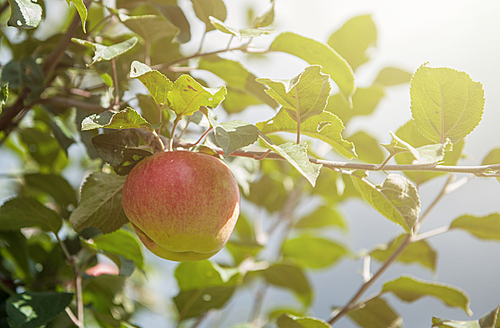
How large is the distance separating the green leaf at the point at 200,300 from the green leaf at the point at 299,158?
18.8 inches

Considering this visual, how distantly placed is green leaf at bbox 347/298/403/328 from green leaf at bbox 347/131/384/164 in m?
0.35

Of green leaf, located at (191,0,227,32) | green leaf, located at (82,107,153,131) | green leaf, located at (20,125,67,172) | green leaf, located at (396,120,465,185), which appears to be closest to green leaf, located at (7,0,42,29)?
green leaf, located at (82,107,153,131)

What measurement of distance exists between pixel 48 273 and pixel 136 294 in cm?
46

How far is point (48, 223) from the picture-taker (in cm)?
62

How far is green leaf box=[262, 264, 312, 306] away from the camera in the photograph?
0.78 metres

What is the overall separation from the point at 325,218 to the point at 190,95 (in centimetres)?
80

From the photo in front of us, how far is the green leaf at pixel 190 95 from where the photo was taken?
→ 36 centimetres

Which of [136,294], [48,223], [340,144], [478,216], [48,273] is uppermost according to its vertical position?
[340,144]

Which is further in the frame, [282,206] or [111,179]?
[282,206]

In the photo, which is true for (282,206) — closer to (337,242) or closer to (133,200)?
(337,242)

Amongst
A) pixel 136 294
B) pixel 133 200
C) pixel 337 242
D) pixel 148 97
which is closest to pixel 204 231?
pixel 133 200

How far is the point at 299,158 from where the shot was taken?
1.14ft

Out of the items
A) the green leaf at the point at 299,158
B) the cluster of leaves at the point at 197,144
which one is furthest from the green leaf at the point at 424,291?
the green leaf at the point at 299,158

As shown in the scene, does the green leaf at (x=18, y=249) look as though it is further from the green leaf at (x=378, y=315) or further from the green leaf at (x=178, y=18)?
the green leaf at (x=378, y=315)
